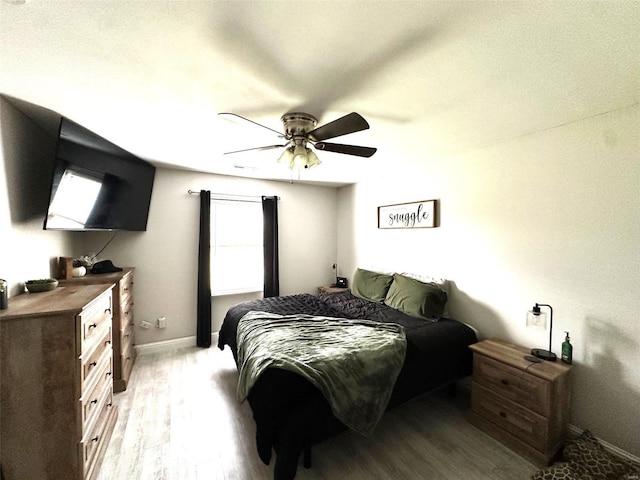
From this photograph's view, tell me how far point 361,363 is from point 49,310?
1830 millimetres

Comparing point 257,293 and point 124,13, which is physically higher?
point 124,13

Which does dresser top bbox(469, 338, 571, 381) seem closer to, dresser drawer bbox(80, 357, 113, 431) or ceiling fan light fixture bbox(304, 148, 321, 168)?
A: ceiling fan light fixture bbox(304, 148, 321, 168)

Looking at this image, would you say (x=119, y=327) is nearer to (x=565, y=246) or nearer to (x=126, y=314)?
(x=126, y=314)

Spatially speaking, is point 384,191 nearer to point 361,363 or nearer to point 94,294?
point 361,363

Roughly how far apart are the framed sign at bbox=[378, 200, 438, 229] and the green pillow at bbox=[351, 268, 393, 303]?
71 centimetres

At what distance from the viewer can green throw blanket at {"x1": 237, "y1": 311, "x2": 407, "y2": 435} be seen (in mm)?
1638

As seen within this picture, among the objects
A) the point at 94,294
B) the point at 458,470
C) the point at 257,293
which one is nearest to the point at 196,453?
the point at 94,294

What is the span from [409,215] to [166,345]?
3581 mm

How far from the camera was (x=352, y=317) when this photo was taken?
2.65 metres

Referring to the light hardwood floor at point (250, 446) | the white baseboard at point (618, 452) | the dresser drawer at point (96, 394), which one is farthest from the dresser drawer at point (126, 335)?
the white baseboard at point (618, 452)

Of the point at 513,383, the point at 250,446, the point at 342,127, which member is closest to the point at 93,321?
the point at 250,446

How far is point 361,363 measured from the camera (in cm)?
178

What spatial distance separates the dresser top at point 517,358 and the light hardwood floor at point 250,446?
2.01 ft

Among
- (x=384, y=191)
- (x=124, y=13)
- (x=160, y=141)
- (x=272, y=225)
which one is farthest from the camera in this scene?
(x=272, y=225)
